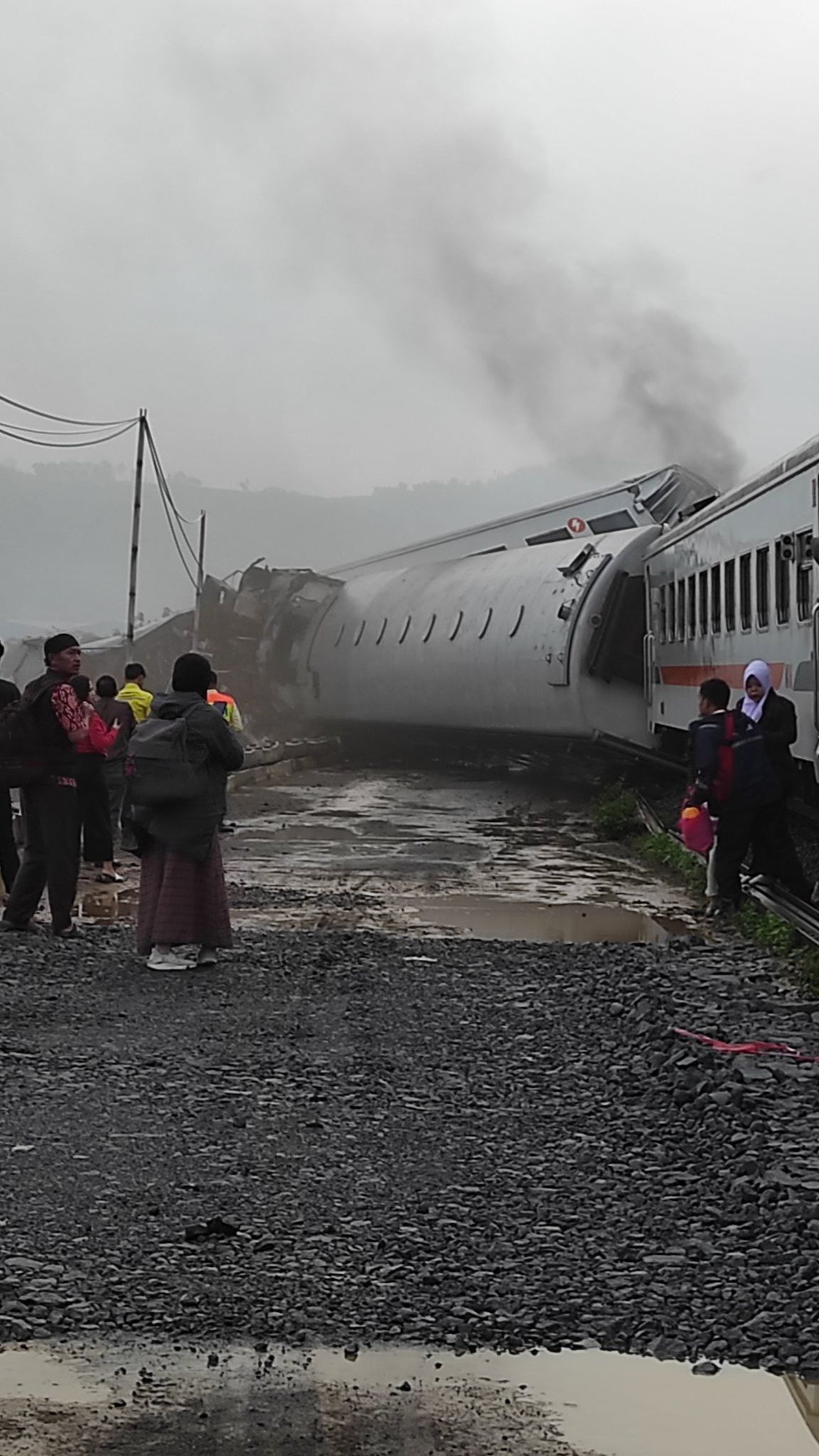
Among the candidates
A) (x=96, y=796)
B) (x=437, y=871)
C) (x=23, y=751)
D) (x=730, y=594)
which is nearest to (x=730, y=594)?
(x=730, y=594)

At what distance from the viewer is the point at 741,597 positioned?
48.4 ft

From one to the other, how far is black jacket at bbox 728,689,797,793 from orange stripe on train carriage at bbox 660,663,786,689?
102cm

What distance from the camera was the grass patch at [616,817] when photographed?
1734cm

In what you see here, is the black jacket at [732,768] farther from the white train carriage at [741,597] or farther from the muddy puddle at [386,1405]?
the muddy puddle at [386,1405]

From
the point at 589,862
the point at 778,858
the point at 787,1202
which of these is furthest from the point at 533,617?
the point at 787,1202

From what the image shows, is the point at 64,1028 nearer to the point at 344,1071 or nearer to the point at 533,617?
the point at 344,1071

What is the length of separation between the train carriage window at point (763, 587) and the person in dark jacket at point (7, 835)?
5518mm

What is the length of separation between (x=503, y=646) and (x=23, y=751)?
12860mm

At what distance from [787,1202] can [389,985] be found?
397cm

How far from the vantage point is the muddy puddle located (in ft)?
11.9

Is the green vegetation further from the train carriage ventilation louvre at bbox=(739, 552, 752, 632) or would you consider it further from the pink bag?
the train carriage ventilation louvre at bbox=(739, 552, 752, 632)

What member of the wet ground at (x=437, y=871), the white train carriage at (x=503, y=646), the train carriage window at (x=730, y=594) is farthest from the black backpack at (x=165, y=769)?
the white train carriage at (x=503, y=646)

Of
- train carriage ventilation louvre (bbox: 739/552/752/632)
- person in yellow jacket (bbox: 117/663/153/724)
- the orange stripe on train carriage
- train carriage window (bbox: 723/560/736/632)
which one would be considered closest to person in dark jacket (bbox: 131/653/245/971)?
the orange stripe on train carriage

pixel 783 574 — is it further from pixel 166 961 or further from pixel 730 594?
pixel 166 961
